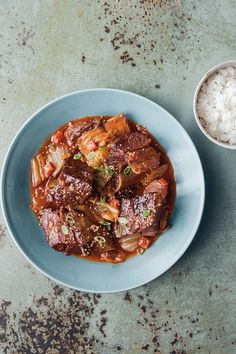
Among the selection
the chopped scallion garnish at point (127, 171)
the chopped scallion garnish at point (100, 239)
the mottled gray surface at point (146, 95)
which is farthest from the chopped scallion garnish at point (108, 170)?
the mottled gray surface at point (146, 95)

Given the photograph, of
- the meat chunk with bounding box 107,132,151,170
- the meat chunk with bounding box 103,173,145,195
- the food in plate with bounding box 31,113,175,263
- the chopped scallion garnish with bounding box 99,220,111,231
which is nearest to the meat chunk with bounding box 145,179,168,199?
the food in plate with bounding box 31,113,175,263

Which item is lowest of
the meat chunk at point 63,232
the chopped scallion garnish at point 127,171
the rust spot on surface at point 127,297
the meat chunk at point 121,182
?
the rust spot on surface at point 127,297

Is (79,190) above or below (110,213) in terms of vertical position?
above

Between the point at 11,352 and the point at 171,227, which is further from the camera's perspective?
the point at 11,352

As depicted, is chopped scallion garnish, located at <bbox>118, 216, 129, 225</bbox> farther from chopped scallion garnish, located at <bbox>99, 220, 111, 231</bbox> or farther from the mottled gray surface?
the mottled gray surface

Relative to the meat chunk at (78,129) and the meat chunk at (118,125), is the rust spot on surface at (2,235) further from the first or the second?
the meat chunk at (118,125)

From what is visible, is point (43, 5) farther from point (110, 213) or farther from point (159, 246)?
point (159, 246)

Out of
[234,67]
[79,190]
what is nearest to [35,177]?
[79,190]
